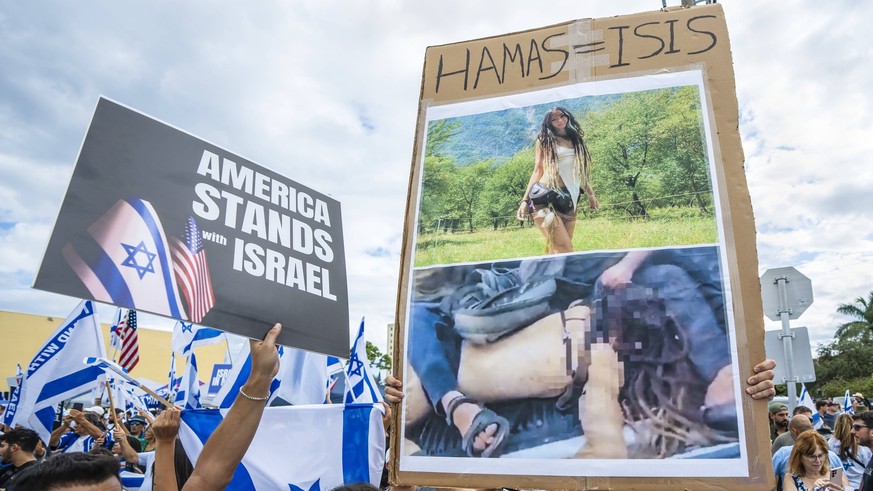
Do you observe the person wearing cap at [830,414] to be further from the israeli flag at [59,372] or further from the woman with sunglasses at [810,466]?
the israeli flag at [59,372]

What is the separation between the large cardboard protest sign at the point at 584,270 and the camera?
186 centimetres

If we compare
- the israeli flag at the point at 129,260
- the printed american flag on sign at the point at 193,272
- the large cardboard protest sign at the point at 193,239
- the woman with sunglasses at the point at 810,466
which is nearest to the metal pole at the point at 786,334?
the woman with sunglasses at the point at 810,466

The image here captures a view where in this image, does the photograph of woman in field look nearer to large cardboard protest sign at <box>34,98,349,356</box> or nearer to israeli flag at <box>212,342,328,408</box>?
large cardboard protest sign at <box>34,98,349,356</box>

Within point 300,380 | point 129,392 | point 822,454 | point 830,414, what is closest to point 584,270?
point 822,454

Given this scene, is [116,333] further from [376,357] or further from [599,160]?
[376,357]

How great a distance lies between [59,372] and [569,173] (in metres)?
6.24

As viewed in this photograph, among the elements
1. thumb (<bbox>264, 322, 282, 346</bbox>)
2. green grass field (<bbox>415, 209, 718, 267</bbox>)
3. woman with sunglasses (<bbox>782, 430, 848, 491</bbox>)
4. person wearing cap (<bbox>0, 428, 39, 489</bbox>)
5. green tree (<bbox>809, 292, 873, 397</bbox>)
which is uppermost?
green tree (<bbox>809, 292, 873, 397</bbox>)

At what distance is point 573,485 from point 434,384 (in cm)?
55

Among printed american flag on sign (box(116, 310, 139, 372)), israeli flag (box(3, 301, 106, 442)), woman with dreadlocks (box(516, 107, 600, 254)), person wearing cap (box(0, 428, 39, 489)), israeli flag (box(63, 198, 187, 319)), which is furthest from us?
printed american flag on sign (box(116, 310, 139, 372))

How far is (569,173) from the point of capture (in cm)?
217

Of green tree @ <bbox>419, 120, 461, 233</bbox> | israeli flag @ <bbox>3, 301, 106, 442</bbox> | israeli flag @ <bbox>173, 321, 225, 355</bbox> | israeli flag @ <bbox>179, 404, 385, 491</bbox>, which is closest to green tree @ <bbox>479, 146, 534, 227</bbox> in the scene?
green tree @ <bbox>419, 120, 461, 233</bbox>

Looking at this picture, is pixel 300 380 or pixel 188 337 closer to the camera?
pixel 300 380

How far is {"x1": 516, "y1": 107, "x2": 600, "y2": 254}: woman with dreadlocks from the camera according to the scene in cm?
211

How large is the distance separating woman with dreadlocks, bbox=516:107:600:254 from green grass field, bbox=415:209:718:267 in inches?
1.6
